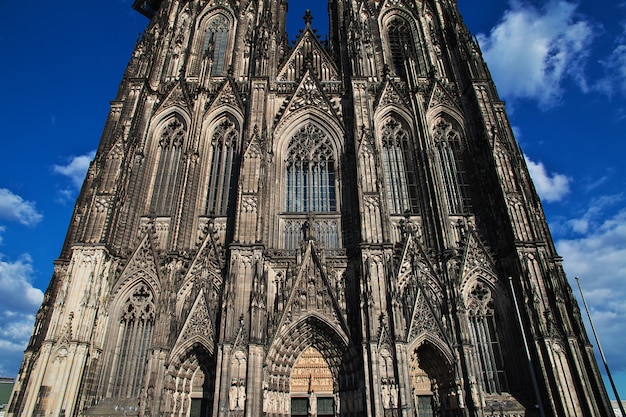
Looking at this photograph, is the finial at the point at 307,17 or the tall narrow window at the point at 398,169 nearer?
the tall narrow window at the point at 398,169

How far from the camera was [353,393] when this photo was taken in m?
17.0

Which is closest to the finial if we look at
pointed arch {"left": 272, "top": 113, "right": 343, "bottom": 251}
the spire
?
the spire

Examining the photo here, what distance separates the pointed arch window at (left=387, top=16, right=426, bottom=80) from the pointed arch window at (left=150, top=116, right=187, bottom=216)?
538 inches

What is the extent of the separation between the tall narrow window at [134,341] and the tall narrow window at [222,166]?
5.24m

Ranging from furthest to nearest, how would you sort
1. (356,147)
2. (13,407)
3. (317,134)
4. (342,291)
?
1. (317,134)
2. (356,147)
3. (342,291)
4. (13,407)

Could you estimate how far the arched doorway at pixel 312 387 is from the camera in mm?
17408

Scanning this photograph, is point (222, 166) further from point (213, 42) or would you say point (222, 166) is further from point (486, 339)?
point (486, 339)

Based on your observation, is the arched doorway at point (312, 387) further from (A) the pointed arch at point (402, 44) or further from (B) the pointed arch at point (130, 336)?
(A) the pointed arch at point (402, 44)

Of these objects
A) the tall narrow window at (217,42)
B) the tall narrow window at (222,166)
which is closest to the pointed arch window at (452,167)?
the tall narrow window at (222,166)

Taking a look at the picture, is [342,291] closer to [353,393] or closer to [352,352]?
[352,352]

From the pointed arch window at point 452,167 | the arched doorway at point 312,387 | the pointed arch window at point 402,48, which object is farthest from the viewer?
the pointed arch window at point 402,48

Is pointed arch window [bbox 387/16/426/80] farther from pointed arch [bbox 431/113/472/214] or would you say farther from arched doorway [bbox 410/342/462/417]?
arched doorway [bbox 410/342/462/417]

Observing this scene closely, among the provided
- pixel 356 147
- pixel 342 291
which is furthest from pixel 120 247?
pixel 356 147

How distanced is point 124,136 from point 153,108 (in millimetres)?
3056
